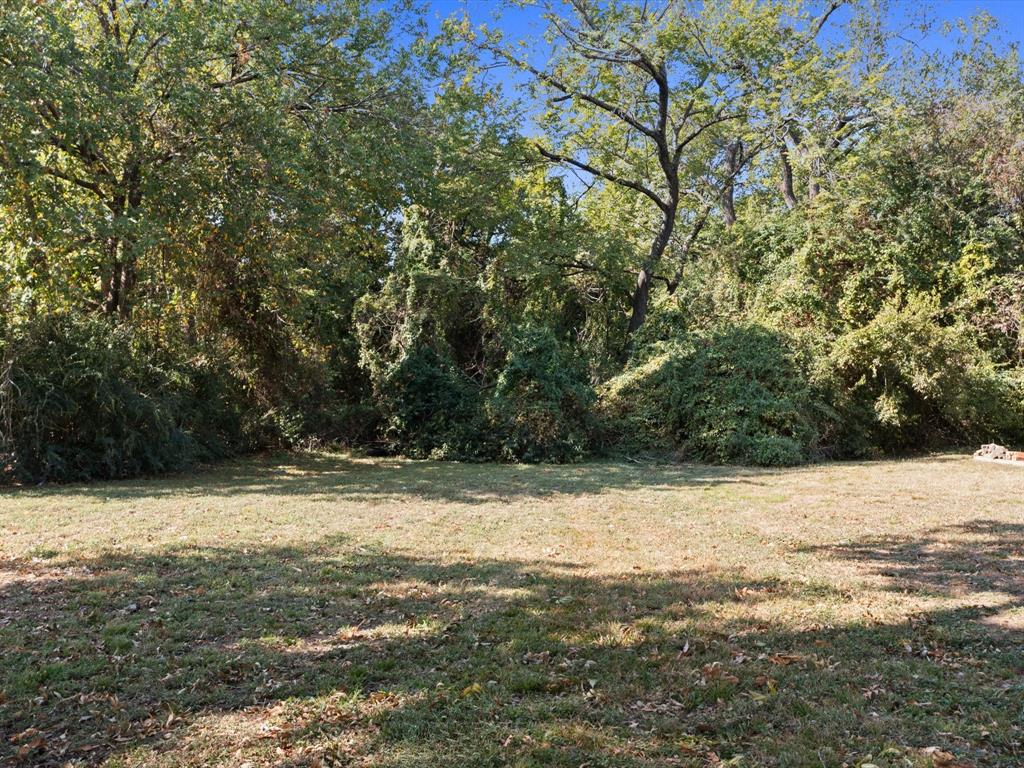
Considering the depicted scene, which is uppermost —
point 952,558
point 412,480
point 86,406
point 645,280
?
point 645,280

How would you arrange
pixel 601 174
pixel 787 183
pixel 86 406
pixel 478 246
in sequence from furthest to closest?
pixel 787 183 < pixel 601 174 < pixel 478 246 < pixel 86 406

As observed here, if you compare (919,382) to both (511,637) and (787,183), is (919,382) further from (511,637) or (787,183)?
(511,637)

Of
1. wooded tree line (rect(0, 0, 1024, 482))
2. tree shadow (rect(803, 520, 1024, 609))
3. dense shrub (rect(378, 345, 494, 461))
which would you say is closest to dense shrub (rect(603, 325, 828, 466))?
wooded tree line (rect(0, 0, 1024, 482))

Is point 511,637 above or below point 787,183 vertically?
below

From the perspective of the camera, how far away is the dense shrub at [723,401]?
44.8ft

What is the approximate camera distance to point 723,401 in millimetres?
14227

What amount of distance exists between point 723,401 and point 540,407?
3.61 metres

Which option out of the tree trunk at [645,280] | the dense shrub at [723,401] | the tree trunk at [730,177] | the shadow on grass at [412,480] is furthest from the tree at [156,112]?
the tree trunk at [730,177]

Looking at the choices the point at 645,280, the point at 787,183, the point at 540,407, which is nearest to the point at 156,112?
the point at 540,407

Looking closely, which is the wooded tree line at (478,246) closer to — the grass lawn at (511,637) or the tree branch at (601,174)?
the tree branch at (601,174)

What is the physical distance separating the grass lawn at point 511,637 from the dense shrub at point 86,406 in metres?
2.50

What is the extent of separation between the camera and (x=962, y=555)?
20.5 feet

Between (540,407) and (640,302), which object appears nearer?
(540,407)

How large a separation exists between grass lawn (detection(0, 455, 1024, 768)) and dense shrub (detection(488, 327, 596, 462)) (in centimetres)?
565
